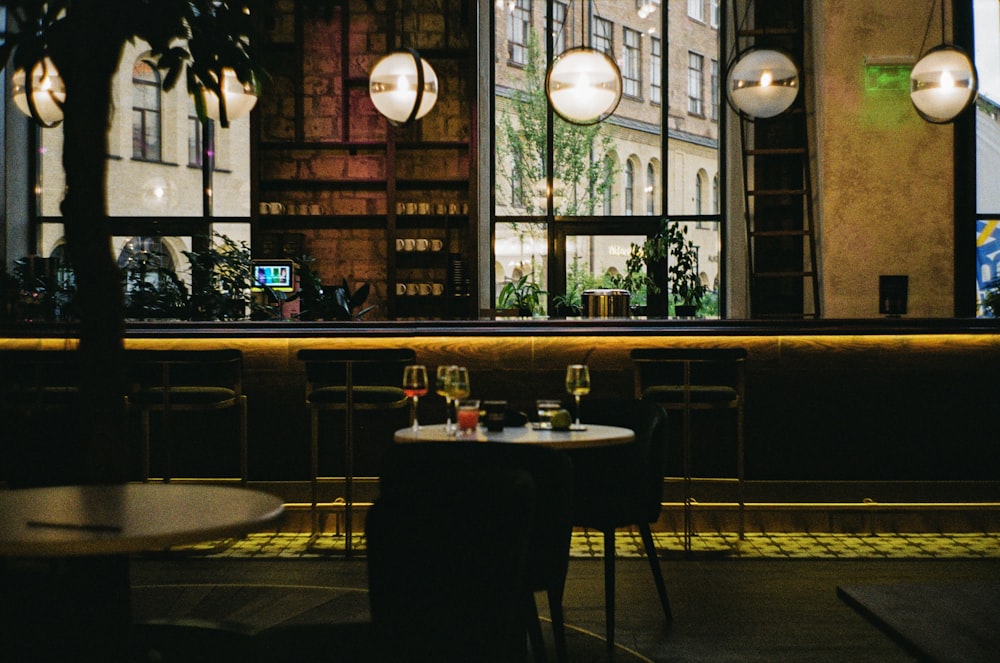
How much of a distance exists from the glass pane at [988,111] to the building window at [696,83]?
244 cm

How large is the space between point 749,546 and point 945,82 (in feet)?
11.2

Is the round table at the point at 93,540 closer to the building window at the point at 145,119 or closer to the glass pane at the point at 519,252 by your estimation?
the glass pane at the point at 519,252

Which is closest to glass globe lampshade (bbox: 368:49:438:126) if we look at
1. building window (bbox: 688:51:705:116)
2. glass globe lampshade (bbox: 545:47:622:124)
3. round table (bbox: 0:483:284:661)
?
glass globe lampshade (bbox: 545:47:622:124)

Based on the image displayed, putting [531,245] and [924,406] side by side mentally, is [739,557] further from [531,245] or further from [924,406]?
[531,245]

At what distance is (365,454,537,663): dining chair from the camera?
4.83 feet

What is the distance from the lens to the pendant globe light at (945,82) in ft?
18.5

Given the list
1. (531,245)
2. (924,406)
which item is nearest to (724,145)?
(531,245)

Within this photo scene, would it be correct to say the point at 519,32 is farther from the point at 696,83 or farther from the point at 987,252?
the point at 987,252

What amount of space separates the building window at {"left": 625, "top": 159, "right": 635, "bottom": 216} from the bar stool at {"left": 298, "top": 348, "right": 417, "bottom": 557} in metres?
5.09

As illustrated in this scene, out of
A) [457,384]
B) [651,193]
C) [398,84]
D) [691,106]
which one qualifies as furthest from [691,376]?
[691,106]

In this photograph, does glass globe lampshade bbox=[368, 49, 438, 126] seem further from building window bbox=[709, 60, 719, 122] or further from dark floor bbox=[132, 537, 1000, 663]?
building window bbox=[709, 60, 719, 122]

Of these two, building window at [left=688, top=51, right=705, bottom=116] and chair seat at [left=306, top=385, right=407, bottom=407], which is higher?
building window at [left=688, top=51, right=705, bottom=116]

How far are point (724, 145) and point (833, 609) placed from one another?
6.17 metres

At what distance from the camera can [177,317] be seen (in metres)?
5.31
